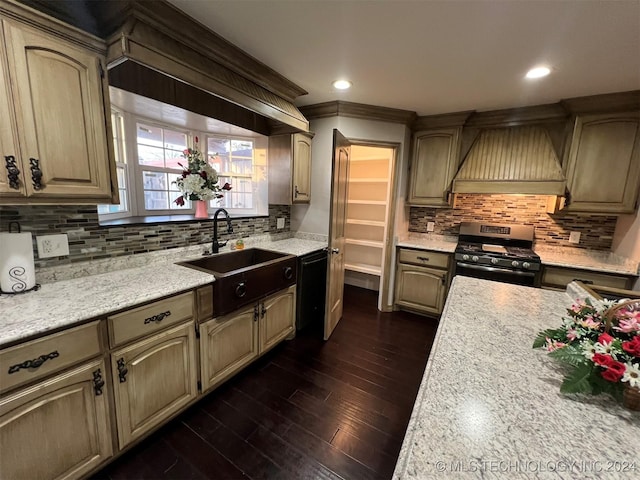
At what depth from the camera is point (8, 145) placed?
3.65 feet

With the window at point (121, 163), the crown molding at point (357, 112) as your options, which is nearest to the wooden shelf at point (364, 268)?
the crown molding at point (357, 112)

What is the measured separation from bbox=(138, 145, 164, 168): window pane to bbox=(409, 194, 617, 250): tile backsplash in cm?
296

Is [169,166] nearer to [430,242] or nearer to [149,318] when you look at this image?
Result: [149,318]

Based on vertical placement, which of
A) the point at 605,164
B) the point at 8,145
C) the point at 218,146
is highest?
the point at 218,146

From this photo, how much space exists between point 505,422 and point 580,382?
252 millimetres

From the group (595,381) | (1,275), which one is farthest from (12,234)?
(595,381)

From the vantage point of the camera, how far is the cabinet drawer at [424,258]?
302 centimetres

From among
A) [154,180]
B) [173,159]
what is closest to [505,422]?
[154,180]

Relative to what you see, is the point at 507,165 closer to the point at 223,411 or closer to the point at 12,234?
the point at 223,411

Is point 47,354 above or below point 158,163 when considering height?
below

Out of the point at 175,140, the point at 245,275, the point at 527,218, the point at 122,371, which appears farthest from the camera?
the point at 527,218

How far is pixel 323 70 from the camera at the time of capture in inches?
79.5

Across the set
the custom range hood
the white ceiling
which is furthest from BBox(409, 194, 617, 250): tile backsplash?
the white ceiling

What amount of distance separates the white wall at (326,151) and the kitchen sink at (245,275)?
0.78 meters
